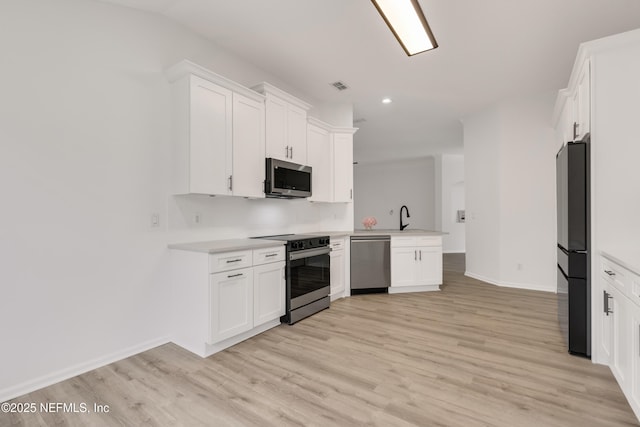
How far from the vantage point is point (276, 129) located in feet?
11.5

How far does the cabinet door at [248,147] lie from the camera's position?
304 centimetres

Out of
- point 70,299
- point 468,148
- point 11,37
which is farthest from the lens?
point 468,148

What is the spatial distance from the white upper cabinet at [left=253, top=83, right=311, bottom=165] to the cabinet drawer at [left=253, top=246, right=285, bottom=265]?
3.56ft

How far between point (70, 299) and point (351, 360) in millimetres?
2134

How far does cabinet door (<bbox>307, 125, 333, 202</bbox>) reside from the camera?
4.16m

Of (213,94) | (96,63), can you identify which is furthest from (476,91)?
(96,63)

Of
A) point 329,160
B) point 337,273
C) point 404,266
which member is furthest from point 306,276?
point 329,160

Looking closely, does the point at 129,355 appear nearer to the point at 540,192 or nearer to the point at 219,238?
the point at 219,238

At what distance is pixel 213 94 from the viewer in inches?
111

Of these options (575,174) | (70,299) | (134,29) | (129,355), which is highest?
(134,29)

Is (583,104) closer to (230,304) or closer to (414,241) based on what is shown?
(414,241)

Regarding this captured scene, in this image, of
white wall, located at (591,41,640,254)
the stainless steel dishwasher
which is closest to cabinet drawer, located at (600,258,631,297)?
white wall, located at (591,41,640,254)

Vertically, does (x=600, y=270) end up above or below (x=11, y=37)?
below

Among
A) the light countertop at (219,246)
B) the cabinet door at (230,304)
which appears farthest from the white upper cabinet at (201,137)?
the cabinet door at (230,304)
